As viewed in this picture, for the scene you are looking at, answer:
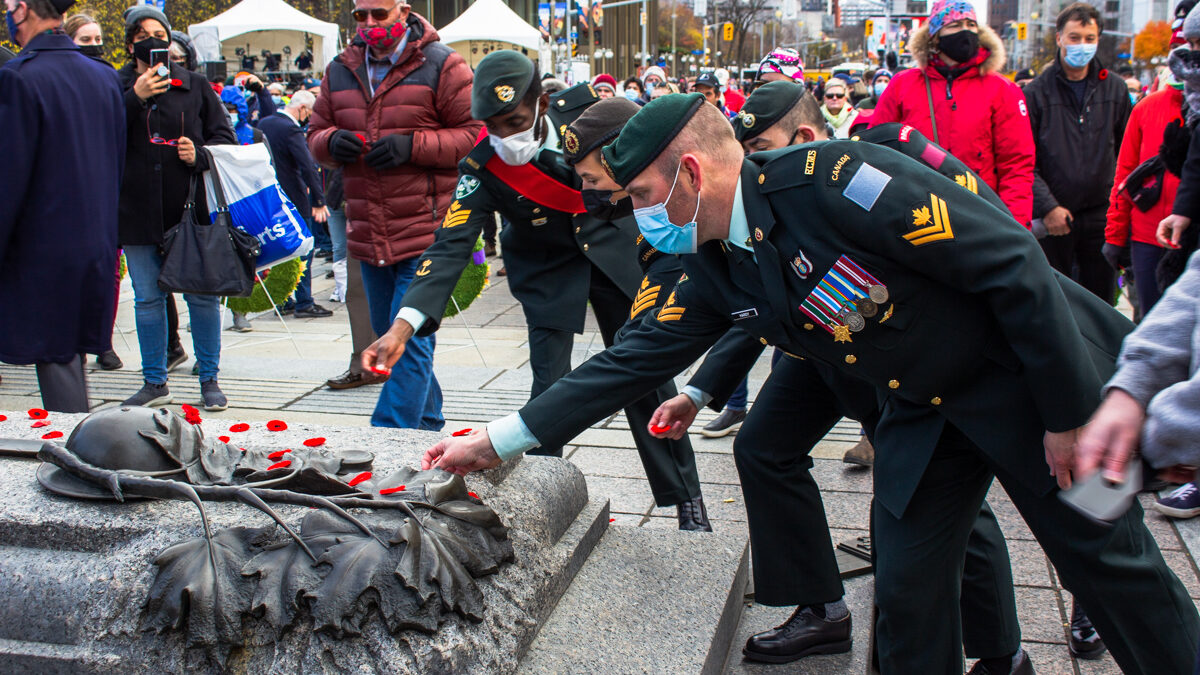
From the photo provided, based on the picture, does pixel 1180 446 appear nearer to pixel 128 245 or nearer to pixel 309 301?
pixel 128 245

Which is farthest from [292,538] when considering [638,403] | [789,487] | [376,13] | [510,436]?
[376,13]

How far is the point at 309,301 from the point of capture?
9.41 meters

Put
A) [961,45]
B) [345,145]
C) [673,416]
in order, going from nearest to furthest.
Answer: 1. [673,416]
2. [961,45]
3. [345,145]

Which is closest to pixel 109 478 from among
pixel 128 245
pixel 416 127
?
pixel 416 127

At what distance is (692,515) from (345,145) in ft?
8.66

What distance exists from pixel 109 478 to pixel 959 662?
2.18 metres

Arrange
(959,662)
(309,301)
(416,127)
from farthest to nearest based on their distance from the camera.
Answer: (309,301) < (416,127) < (959,662)

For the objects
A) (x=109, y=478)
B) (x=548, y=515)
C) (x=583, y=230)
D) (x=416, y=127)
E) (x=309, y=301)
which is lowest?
(x=309, y=301)

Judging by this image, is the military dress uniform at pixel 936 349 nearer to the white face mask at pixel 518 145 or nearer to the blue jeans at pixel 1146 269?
the white face mask at pixel 518 145

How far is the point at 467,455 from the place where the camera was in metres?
2.68

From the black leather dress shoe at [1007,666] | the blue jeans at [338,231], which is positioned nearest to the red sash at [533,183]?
the black leather dress shoe at [1007,666]

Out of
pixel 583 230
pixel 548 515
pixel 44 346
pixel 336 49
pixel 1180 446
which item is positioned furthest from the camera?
pixel 336 49

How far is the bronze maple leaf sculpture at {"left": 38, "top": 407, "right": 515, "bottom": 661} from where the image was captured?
2332 millimetres

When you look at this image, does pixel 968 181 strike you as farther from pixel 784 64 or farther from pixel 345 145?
pixel 784 64
